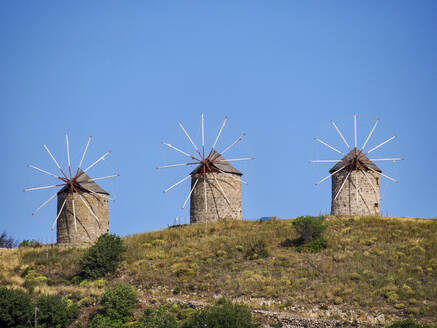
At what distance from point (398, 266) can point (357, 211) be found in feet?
43.4

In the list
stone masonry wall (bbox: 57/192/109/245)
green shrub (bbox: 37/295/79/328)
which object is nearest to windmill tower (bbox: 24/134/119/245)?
stone masonry wall (bbox: 57/192/109/245)

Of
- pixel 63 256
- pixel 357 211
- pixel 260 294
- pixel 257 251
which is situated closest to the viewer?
pixel 260 294

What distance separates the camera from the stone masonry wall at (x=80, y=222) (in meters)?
51.9

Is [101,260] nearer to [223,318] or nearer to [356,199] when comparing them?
[223,318]

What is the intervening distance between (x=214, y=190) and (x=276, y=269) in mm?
13479

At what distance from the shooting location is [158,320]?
3253cm

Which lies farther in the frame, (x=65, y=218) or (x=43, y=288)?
(x=65, y=218)

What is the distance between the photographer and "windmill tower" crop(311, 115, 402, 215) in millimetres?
52406

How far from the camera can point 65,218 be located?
5250 cm

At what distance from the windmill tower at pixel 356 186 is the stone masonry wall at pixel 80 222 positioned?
17833 millimetres

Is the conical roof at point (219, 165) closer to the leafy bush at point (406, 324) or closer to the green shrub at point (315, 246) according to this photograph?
the green shrub at point (315, 246)

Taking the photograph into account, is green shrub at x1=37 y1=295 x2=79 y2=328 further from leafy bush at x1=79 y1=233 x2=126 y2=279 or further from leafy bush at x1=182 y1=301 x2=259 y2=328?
leafy bush at x1=182 y1=301 x2=259 y2=328

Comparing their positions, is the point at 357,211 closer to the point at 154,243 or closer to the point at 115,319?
the point at 154,243

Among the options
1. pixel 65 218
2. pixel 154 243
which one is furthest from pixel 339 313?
pixel 65 218
